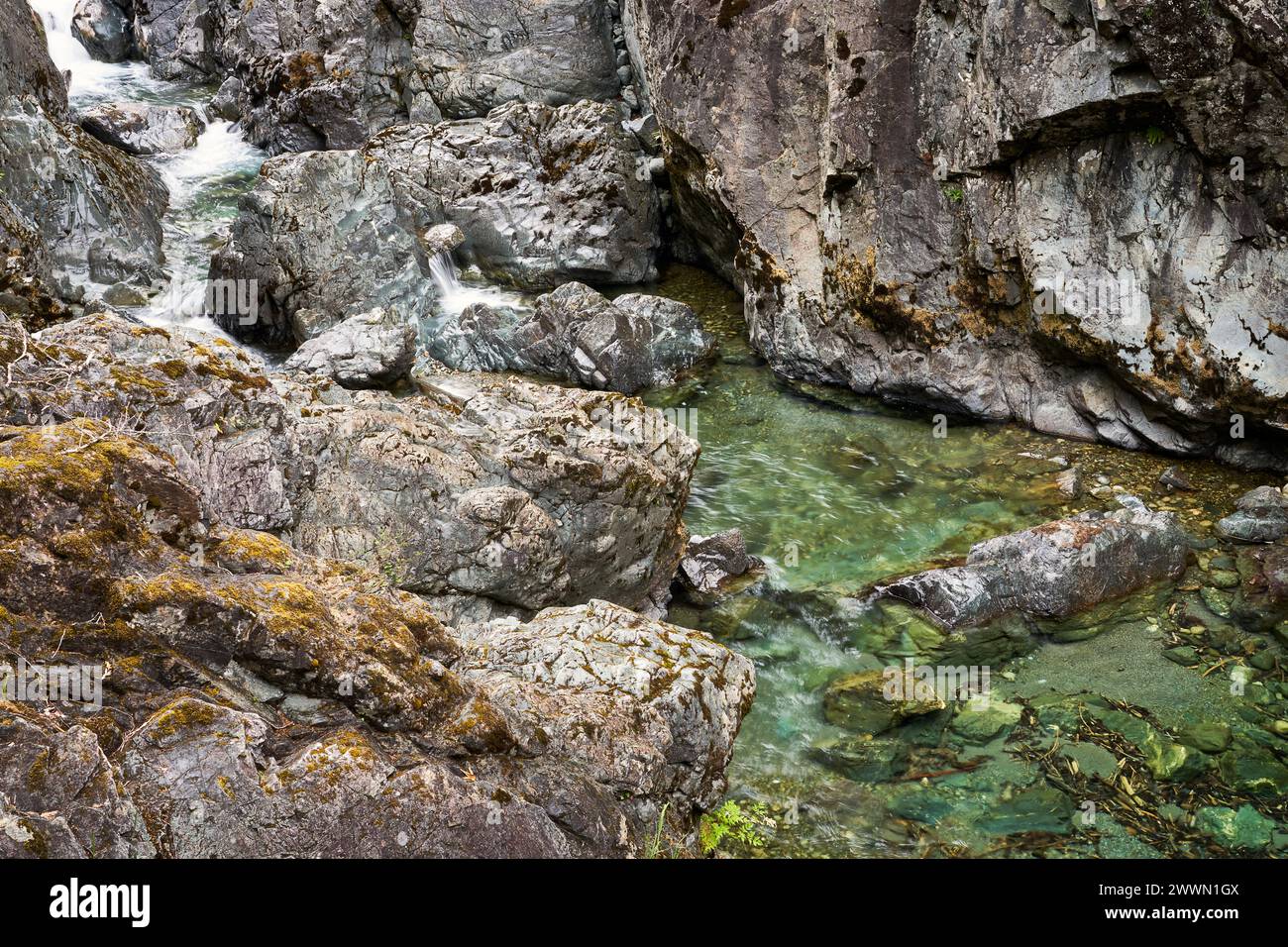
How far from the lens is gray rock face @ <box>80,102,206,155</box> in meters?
22.7

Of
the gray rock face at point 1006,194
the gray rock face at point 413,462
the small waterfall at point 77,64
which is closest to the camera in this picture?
the gray rock face at point 413,462

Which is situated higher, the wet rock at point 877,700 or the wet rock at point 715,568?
the wet rock at point 715,568

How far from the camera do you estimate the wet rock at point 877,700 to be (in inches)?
374

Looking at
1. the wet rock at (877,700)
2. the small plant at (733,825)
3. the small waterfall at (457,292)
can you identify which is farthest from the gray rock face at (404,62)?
the small plant at (733,825)

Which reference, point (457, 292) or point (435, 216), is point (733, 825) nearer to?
point (457, 292)

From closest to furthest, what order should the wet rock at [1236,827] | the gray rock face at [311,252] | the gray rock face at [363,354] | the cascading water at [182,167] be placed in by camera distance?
the wet rock at [1236,827], the gray rock face at [363,354], the gray rock face at [311,252], the cascading water at [182,167]

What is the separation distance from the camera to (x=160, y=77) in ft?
87.8

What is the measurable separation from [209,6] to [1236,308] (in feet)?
86.6

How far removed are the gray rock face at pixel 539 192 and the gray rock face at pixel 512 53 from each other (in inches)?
60.9

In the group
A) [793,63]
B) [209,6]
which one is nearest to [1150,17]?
[793,63]

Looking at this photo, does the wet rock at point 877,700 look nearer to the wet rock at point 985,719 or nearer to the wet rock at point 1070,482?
the wet rock at point 985,719

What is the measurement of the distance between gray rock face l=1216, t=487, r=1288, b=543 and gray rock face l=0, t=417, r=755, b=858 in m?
9.11

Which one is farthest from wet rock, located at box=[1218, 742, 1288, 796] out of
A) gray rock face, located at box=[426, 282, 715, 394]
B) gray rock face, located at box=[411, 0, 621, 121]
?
gray rock face, located at box=[411, 0, 621, 121]

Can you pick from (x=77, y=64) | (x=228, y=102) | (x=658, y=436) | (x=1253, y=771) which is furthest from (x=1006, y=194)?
(x=77, y=64)
